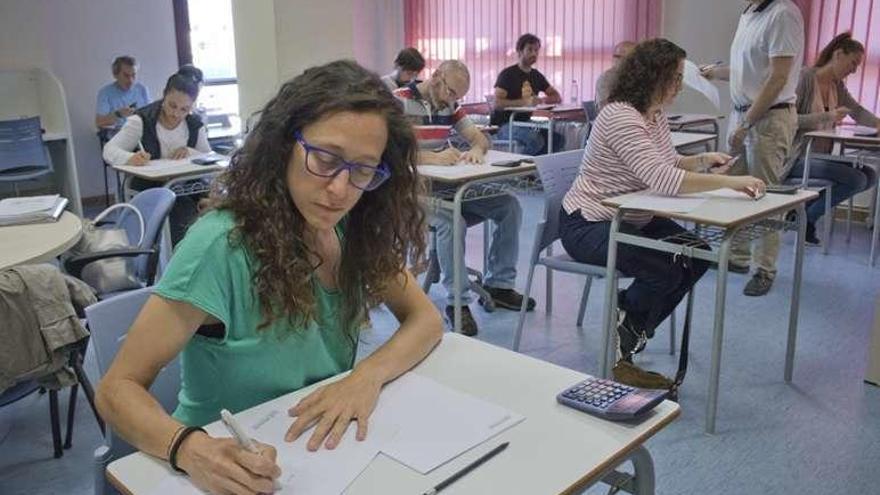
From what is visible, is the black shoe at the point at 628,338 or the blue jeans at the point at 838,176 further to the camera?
the blue jeans at the point at 838,176

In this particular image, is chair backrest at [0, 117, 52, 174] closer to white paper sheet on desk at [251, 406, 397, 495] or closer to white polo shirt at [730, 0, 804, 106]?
white polo shirt at [730, 0, 804, 106]

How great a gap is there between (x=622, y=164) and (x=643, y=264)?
39 centimetres

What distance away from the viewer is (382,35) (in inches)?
314

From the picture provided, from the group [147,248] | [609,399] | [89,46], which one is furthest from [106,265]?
[89,46]

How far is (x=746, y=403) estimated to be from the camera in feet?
8.87

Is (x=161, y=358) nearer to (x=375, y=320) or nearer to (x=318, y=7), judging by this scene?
(x=375, y=320)

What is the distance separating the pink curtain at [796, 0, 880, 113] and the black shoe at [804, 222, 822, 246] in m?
0.95

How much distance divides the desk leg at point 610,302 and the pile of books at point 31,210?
1859mm

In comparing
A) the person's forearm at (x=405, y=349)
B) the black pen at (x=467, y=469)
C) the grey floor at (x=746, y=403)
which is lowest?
the grey floor at (x=746, y=403)

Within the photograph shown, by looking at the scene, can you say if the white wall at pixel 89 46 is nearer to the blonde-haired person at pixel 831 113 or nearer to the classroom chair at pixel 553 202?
the classroom chair at pixel 553 202

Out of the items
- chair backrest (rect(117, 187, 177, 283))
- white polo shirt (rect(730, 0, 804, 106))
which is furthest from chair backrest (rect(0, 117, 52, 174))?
white polo shirt (rect(730, 0, 804, 106))

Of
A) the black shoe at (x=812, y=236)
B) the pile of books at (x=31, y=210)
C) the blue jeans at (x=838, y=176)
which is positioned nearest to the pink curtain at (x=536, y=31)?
the blue jeans at (x=838, y=176)

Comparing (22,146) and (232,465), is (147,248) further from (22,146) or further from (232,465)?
(22,146)

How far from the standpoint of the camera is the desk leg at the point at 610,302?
2.57m
